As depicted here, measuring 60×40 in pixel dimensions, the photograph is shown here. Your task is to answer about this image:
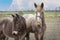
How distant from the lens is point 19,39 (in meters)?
9.20

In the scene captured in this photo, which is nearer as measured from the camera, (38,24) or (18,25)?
(38,24)

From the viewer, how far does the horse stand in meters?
8.88

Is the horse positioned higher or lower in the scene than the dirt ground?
higher

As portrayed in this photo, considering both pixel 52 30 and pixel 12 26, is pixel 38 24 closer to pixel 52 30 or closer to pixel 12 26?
pixel 12 26

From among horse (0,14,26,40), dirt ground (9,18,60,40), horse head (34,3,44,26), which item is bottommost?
dirt ground (9,18,60,40)

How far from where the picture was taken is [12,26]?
30.4 feet

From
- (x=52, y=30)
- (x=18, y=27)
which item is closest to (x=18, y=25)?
(x=18, y=27)

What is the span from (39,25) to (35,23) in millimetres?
432

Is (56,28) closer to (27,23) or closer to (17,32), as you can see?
(27,23)

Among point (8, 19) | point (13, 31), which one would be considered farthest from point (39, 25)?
point (8, 19)

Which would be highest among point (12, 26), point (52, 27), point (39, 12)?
point (39, 12)

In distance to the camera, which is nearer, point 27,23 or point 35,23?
point 35,23

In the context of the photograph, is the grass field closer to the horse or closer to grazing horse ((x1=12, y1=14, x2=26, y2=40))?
the horse

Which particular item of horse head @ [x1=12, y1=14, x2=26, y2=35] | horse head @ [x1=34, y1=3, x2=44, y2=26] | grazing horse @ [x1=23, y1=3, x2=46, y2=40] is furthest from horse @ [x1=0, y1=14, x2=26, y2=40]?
horse head @ [x1=34, y1=3, x2=44, y2=26]
